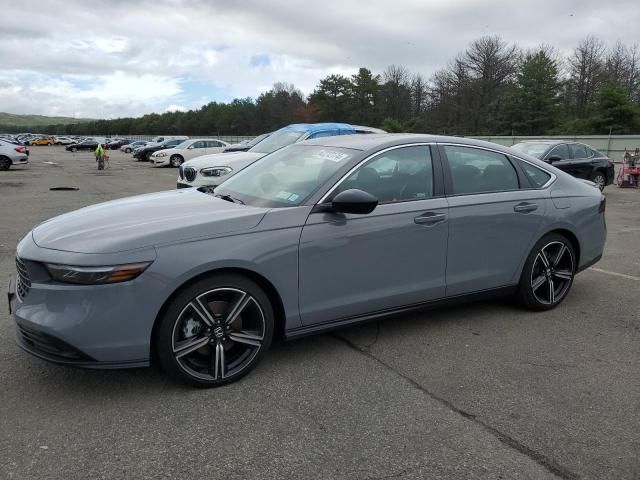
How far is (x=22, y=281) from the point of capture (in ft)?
10.9

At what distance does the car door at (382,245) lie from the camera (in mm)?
3623

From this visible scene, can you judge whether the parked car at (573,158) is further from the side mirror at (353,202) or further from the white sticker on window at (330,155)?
the side mirror at (353,202)

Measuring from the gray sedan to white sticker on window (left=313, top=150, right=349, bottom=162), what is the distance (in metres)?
0.01

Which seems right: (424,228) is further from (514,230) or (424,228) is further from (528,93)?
(528,93)

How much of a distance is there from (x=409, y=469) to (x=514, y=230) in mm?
2606

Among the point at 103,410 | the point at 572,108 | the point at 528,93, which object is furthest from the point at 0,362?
the point at 572,108

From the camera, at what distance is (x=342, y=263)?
12.1 ft

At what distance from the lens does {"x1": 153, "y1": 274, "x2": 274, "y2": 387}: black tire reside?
3168mm

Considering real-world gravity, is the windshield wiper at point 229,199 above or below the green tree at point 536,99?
below

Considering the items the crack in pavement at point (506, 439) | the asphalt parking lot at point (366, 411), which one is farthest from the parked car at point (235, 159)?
the crack in pavement at point (506, 439)

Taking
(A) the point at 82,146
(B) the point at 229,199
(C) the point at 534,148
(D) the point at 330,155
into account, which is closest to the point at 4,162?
(C) the point at 534,148

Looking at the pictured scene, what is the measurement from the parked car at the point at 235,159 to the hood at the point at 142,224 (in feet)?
19.6

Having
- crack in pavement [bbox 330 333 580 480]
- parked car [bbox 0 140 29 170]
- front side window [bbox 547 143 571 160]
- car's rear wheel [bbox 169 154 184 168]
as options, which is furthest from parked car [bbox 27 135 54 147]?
crack in pavement [bbox 330 333 580 480]

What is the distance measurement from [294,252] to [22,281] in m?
1.69
